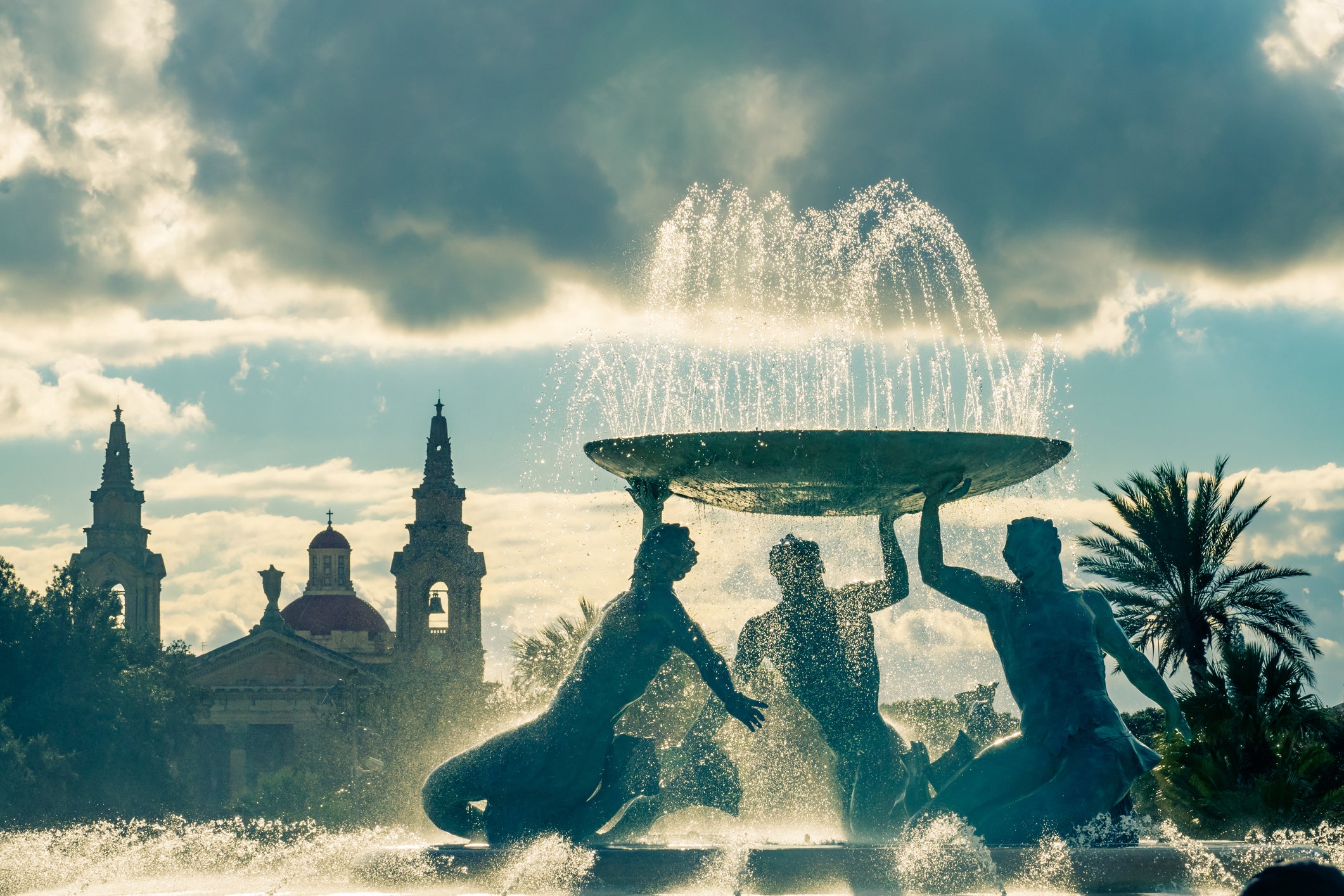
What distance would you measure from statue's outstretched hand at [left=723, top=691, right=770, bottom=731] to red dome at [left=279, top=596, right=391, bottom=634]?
72.3 meters

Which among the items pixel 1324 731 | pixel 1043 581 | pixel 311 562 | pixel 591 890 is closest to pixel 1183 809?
pixel 1324 731

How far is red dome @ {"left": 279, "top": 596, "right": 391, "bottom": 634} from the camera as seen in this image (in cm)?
7788

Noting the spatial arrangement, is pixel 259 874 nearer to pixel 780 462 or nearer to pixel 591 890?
pixel 591 890

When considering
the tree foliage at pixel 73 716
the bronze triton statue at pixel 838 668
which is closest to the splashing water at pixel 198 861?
the bronze triton statue at pixel 838 668

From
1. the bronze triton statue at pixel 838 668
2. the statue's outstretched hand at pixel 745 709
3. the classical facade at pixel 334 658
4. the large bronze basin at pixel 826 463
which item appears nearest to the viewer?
the statue's outstretched hand at pixel 745 709

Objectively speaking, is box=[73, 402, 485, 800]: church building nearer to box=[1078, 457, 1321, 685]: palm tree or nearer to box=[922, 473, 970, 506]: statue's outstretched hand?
box=[1078, 457, 1321, 685]: palm tree

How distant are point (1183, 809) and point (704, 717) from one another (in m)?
7.97

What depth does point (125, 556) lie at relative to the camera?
219ft

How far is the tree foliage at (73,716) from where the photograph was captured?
1448 inches

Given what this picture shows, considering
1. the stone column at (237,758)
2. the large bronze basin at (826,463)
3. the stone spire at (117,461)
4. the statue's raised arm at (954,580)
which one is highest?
the stone spire at (117,461)

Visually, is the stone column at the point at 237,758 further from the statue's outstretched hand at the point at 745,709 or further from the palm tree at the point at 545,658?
the statue's outstretched hand at the point at 745,709

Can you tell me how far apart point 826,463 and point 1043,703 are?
1794mm

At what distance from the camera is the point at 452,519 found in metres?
65.0

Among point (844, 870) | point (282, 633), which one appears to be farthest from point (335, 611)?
point (844, 870)
